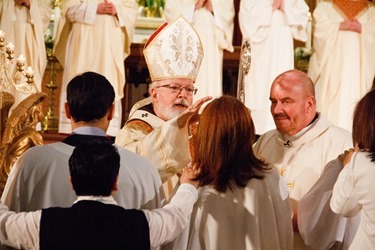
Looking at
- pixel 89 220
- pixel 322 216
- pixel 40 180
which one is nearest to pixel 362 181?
pixel 322 216

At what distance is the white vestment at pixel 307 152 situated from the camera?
5.38 metres

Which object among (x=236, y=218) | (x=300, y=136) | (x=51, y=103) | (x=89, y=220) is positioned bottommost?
(x=51, y=103)

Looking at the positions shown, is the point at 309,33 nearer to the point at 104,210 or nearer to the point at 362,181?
the point at 362,181

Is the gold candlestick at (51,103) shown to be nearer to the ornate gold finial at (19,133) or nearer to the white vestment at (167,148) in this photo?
the ornate gold finial at (19,133)

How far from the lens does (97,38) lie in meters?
10.5

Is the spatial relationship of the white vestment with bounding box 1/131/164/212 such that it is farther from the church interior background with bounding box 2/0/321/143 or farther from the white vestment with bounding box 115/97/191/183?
the church interior background with bounding box 2/0/321/143

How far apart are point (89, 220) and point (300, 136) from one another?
8.18ft

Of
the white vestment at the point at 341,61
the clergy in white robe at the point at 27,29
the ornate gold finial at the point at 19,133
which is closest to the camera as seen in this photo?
the ornate gold finial at the point at 19,133

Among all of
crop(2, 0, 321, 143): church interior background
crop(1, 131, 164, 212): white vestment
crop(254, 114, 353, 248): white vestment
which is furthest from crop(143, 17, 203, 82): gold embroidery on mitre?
crop(2, 0, 321, 143): church interior background

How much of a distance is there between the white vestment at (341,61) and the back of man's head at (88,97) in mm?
7440

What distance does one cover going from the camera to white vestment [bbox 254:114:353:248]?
538 centimetres

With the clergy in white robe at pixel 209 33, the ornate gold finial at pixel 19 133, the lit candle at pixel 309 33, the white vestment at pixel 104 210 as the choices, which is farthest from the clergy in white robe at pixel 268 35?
the white vestment at pixel 104 210

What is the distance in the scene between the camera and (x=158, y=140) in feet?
15.5

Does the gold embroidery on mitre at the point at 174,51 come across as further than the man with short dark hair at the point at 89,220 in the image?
Yes
